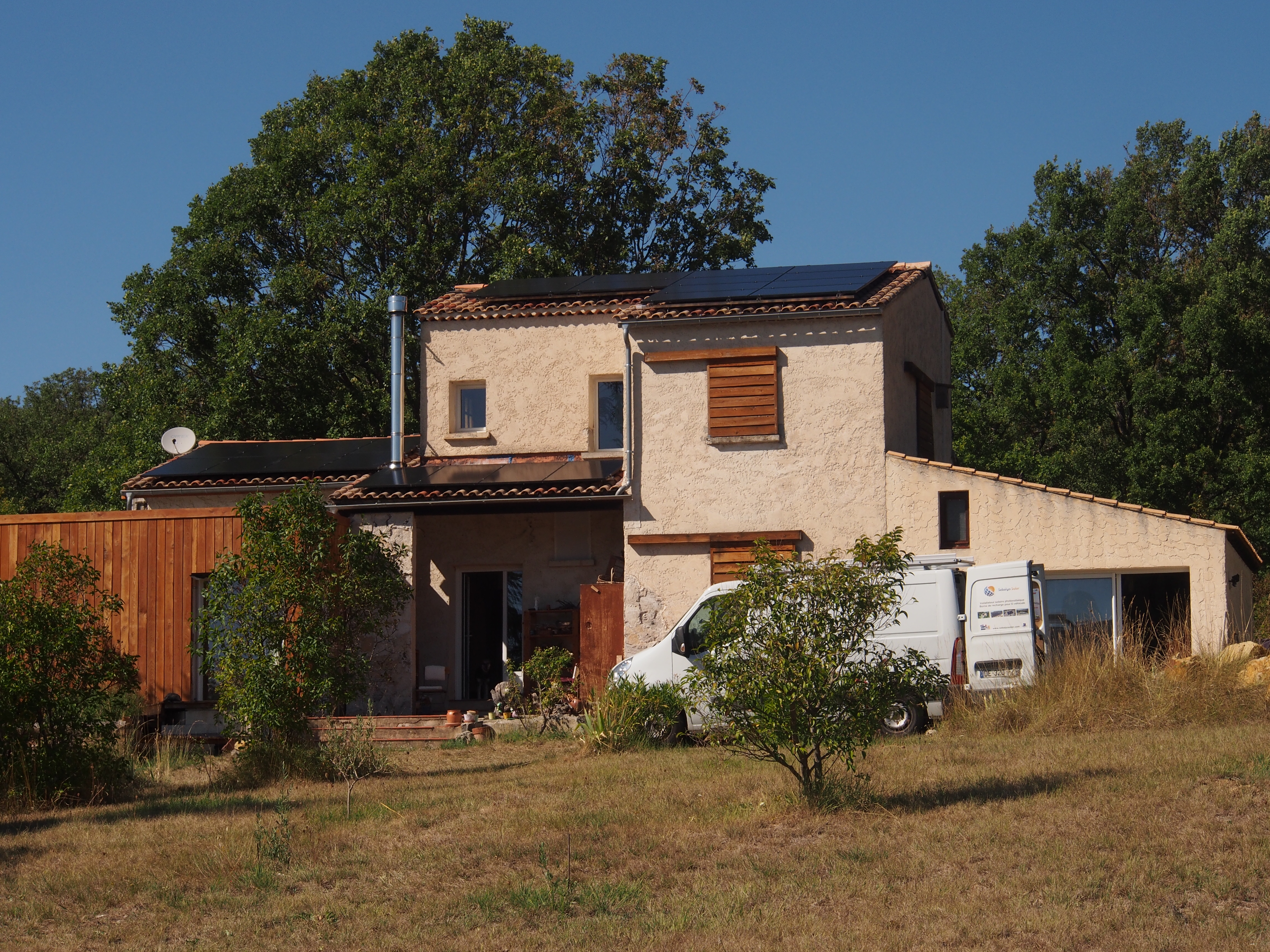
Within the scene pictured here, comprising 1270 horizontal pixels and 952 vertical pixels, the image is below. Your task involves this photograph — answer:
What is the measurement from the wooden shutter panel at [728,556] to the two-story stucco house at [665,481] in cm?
3

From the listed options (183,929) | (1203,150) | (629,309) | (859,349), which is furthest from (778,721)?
(1203,150)

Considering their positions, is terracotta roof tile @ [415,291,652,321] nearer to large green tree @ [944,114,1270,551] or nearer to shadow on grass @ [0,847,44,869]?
shadow on grass @ [0,847,44,869]

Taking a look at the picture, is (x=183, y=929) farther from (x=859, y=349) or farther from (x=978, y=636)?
(x=859, y=349)

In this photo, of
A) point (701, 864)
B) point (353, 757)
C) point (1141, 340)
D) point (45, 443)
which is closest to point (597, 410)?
point (353, 757)

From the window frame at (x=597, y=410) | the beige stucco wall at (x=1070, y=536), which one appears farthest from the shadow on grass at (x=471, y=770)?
the window frame at (x=597, y=410)

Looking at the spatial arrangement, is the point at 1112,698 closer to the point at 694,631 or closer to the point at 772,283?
the point at 694,631

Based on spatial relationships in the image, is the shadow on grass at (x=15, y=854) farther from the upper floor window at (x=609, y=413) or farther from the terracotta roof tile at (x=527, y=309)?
the terracotta roof tile at (x=527, y=309)

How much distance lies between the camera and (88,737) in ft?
41.5

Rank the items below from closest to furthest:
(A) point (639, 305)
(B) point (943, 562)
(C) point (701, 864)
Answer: (C) point (701, 864)
(B) point (943, 562)
(A) point (639, 305)

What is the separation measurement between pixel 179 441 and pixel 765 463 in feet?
41.0

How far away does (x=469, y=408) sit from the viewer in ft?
74.8

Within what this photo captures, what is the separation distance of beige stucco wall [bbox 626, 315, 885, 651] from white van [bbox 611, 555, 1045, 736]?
3395mm

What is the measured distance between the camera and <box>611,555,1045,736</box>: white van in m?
15.3

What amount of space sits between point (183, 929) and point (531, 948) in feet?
7.14
